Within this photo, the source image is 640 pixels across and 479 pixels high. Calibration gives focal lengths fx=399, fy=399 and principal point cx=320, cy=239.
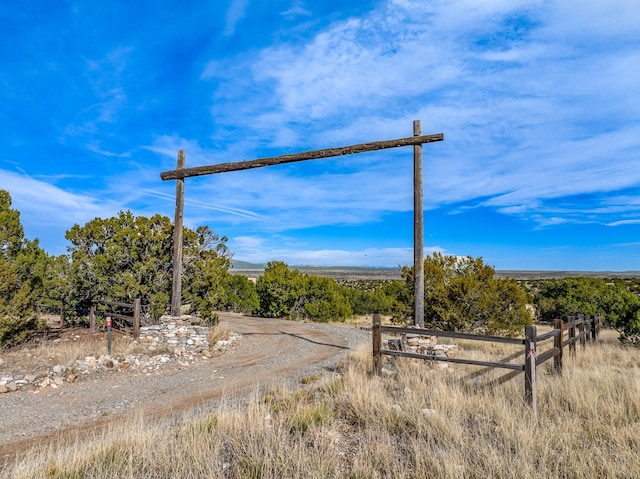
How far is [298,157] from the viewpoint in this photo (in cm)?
1233

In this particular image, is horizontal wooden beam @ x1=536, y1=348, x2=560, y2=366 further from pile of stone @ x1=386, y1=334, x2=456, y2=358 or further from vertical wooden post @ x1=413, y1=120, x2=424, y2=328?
vertical wooden post @ x1=413, y1=120, x2=424, y2=328

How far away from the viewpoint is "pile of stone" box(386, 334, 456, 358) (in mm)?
9953

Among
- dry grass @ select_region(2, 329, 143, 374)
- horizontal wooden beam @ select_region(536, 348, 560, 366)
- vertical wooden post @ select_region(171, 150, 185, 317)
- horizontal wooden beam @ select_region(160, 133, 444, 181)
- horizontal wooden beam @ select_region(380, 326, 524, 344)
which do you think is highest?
horizontal wooden beam @ select_region(160, 133, 444, 181)

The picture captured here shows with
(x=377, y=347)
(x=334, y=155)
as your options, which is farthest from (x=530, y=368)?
(x=334, y=155)

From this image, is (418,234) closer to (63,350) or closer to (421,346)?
(421,346)

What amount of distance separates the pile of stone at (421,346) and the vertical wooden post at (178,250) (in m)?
7.84

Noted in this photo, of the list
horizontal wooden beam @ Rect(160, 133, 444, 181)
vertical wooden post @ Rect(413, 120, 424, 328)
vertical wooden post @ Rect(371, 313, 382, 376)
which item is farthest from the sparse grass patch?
vertical wooden post @ Rect(413, 120, 424, 328)

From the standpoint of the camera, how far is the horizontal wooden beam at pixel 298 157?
10721mm

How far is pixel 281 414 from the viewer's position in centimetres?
574

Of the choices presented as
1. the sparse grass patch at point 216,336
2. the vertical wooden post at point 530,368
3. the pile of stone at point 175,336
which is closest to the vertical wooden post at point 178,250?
the pile of stone at point 175,336

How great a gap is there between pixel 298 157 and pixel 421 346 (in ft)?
21.5

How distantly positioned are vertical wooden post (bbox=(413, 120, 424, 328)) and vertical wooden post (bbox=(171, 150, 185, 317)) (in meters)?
8.27

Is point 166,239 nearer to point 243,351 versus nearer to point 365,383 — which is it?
point 243,351

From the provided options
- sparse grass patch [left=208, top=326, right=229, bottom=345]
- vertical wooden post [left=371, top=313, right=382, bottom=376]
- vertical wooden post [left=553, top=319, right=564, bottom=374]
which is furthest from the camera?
sparse grass patch [left=208, top=326, right=229, bottom=345]
